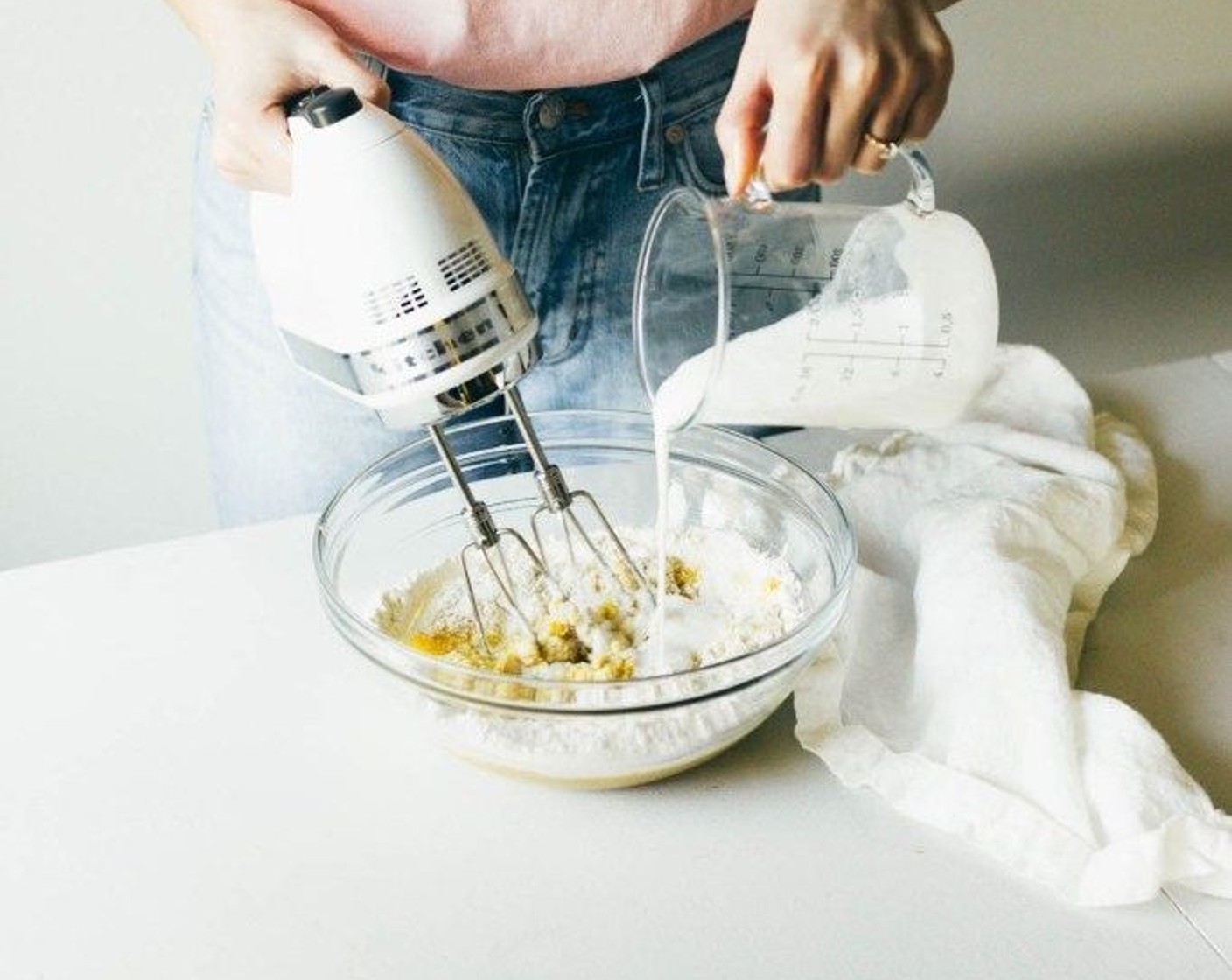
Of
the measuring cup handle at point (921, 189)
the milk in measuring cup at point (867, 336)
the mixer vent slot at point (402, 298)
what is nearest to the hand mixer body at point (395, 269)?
the mixer vent slot at point (402, 298)

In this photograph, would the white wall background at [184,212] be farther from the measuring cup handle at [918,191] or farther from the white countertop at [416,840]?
the measuring cup handle at [918,191]

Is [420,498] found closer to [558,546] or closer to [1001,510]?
[558,546]

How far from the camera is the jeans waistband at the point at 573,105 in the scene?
1.03m

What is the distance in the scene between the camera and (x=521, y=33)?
3.12 feet

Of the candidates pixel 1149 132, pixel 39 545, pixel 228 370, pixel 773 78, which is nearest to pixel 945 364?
pixel 773 78

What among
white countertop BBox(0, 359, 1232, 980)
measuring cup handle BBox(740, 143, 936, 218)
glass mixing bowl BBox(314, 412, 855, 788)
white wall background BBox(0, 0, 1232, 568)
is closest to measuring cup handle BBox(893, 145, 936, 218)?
measuring cup handle BBox(740, 143, 936, 218)

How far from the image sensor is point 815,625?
0.73 metres

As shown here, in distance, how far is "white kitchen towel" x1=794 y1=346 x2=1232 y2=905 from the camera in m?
0.70

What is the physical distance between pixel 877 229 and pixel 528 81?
12.9 inches

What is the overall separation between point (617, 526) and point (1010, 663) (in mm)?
289

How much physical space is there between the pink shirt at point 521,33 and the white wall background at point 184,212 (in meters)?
0.60

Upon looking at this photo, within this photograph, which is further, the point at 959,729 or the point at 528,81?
the point at 528,81

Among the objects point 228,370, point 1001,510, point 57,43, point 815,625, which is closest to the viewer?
point 815,625

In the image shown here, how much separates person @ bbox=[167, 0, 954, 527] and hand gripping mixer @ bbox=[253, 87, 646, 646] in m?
0.08
